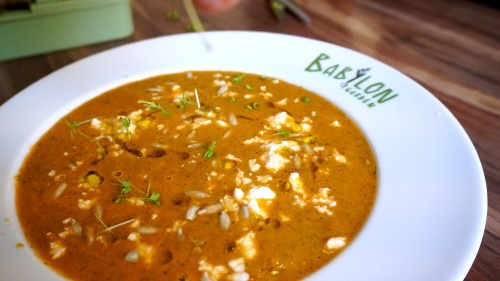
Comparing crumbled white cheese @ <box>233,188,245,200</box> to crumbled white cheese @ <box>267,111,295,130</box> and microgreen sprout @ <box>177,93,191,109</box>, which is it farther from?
microgreen sprout @ <box>177,93,191,109</box>

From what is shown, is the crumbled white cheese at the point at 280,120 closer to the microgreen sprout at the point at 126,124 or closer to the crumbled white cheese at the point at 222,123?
the crumbled white cheese at the point at 222,123

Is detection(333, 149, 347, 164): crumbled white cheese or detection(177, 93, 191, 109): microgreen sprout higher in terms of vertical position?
detection(177, 93, 191, 109): microgreen sprout

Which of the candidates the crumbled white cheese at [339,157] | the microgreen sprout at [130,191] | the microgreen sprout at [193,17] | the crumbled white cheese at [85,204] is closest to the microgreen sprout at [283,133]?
the crumbled white cheese at [339,157]

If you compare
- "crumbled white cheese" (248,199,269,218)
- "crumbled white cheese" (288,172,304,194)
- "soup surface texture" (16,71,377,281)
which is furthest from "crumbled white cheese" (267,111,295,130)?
Result: "crumbled white cheese" (248,199,269,218)

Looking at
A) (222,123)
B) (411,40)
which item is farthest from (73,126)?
(411,40)

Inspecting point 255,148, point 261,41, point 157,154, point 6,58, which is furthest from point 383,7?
point 6,58

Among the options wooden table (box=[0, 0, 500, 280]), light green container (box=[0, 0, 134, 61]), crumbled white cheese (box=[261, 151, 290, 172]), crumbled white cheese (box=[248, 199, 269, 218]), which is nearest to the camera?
crumbled white cheese (box=[248, 199, 269, 218])

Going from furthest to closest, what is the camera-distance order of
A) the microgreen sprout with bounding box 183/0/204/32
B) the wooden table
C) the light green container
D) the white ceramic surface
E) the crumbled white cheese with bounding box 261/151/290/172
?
the microgreen sprout with bounding box 183/0/204/32 → the light green container → the wooden table → the crumbled white cheese with bounding box 261/151/290/172 → the white ceramic surface
